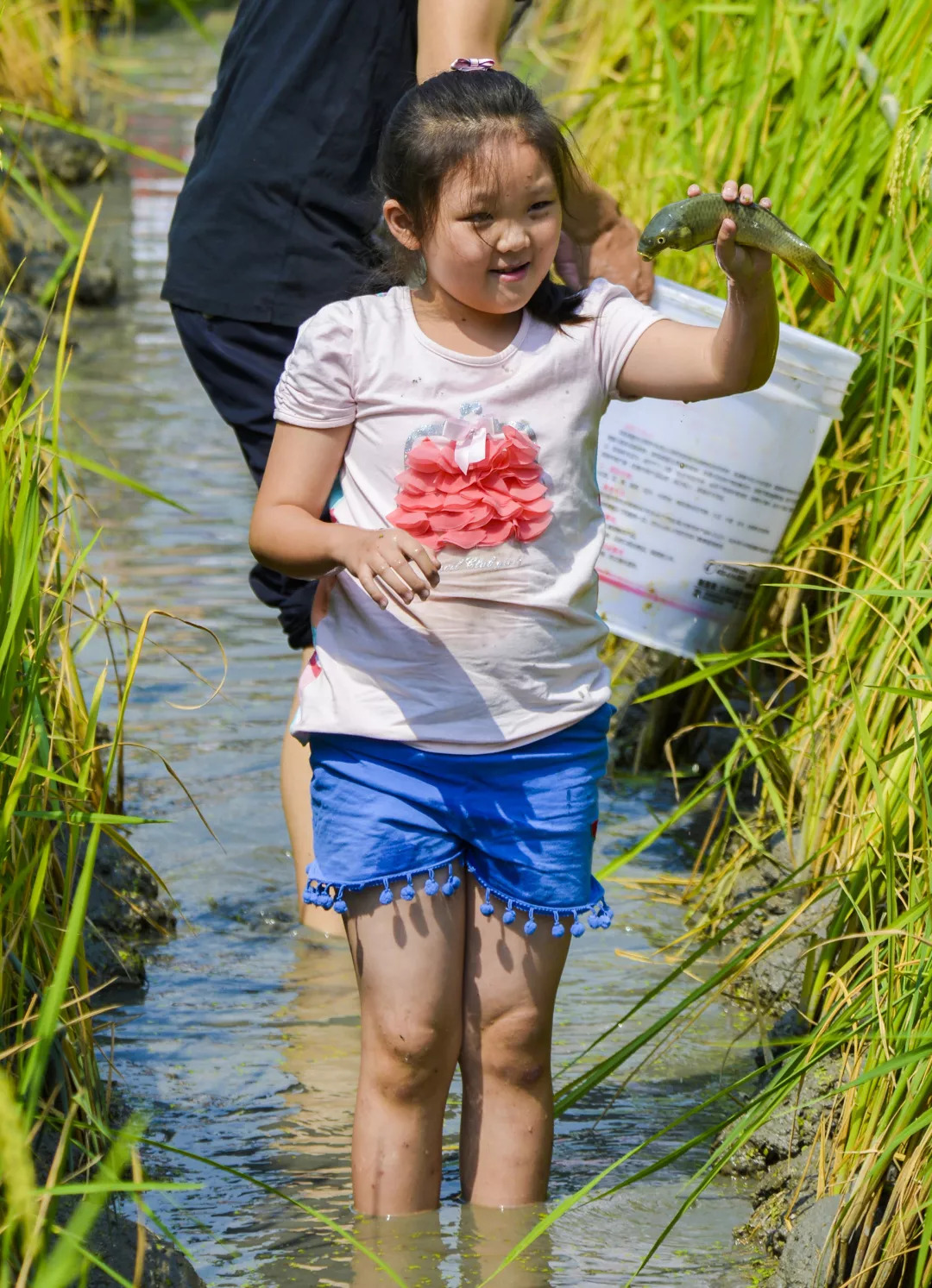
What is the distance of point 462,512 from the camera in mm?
2352

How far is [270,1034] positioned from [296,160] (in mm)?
1529

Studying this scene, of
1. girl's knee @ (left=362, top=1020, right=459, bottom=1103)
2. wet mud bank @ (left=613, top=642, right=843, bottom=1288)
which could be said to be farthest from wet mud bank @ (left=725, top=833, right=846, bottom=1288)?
girl's knee @ (left=362, top=1020, right=459, bottom=1103)

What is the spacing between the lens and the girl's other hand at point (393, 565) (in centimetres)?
205

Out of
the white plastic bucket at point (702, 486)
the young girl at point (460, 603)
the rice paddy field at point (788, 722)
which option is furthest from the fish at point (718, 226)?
the white plastic bucket at point (702, 486)

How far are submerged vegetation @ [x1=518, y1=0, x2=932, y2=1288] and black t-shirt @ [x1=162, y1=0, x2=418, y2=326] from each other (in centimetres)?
91

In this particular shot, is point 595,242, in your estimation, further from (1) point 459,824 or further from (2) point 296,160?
(1) point 459,824

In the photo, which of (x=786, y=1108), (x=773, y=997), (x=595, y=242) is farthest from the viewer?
(x=773, y=997)

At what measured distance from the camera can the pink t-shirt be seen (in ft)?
7.73

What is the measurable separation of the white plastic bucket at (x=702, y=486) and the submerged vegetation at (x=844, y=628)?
0.10 metres

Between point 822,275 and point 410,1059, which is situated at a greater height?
point 822,275

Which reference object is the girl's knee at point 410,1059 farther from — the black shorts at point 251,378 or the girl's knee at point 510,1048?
→ the black shorts at point 251,378

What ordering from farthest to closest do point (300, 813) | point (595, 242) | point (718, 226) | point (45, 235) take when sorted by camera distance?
point (45, 235) → point (300, 813) → point (595, 242) → point (718, 226)

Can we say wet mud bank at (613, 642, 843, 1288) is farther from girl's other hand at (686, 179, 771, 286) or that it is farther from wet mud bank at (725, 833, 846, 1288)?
girl's other hand at (686, 179, 771, 286)

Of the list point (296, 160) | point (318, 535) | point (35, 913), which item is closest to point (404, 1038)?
point (35, 913)
